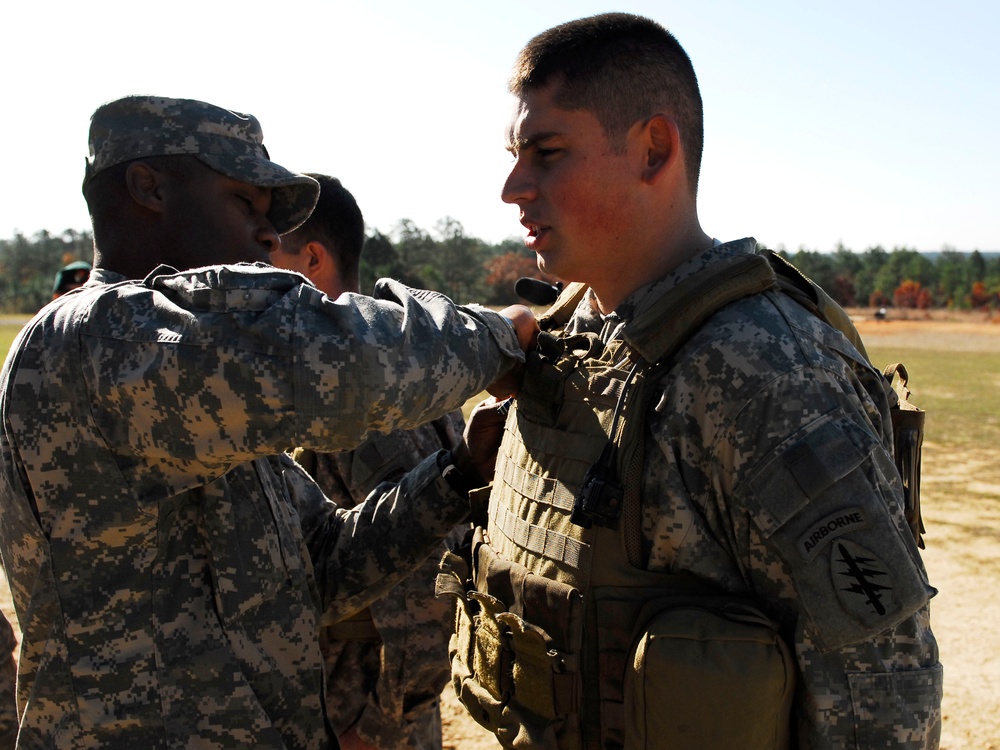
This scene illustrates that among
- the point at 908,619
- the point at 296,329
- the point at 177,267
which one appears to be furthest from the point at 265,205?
the point at 908,619

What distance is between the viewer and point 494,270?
47906 millimetres

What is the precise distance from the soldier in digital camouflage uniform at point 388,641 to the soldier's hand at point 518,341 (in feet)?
3.62

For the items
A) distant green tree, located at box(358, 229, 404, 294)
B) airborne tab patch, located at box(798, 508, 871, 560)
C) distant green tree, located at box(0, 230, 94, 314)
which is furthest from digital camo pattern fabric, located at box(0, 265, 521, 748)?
distant green tree, located at box(0, 230, 94, 314)

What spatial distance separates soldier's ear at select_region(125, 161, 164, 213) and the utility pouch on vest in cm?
164

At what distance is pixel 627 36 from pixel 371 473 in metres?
1.99

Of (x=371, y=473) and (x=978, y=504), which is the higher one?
(x=371, y=473)

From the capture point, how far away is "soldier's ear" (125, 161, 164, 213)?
7.84 ft

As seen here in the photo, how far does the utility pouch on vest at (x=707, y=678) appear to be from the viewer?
5.94ft

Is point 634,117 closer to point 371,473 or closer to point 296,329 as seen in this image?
point 296,329

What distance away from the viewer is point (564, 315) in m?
2.75

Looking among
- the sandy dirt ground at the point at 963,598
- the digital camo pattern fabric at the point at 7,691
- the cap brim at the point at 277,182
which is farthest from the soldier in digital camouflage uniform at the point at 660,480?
the sandy dirt ground at the point at 963,598

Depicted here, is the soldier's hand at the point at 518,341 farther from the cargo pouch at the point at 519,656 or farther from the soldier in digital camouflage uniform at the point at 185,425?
the cargo pouch at the point at 519,656

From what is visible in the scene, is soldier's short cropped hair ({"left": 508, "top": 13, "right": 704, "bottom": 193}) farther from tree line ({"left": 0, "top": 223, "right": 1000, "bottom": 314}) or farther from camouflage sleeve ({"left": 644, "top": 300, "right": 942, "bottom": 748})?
tree line ({"left": 0, "top": 223, "right": 1000, "bottom": 314})

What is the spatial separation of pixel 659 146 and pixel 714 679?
1.30m
